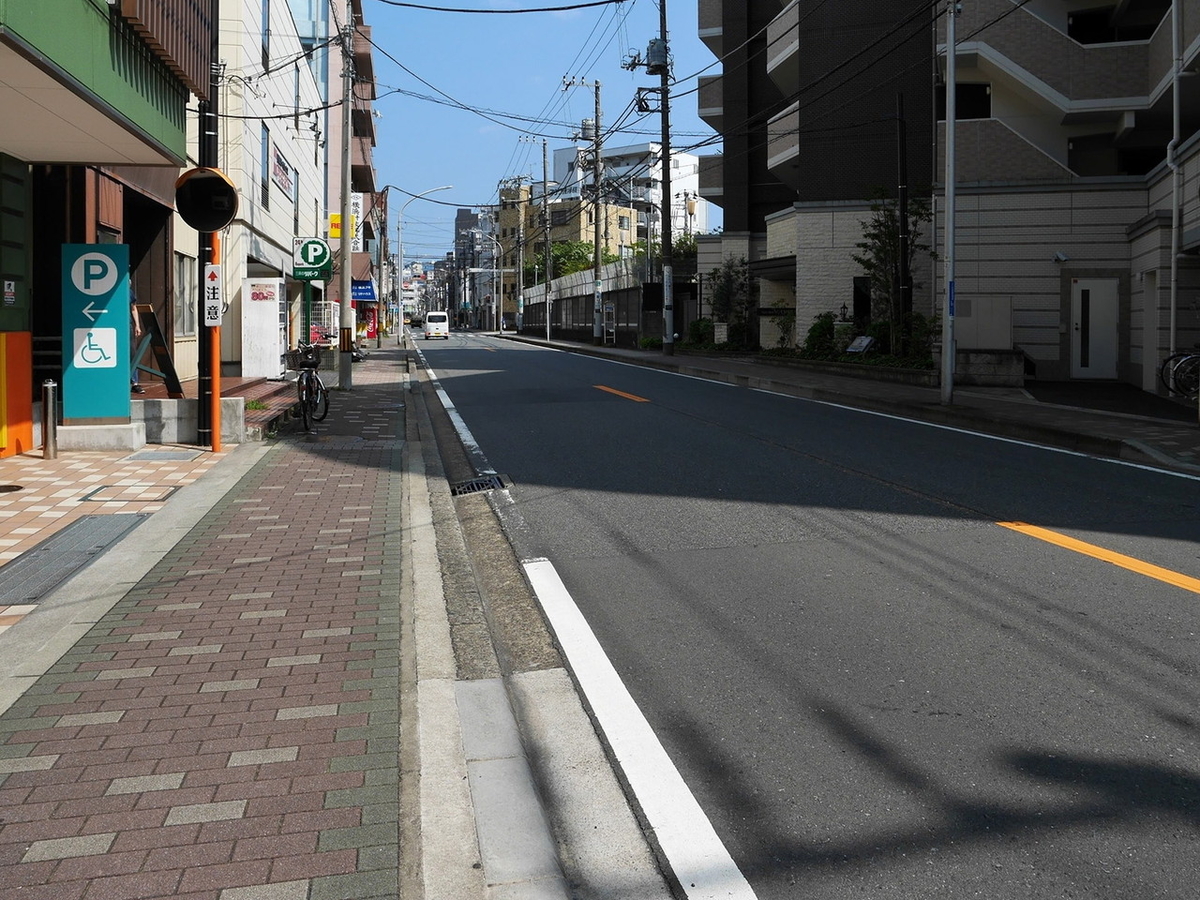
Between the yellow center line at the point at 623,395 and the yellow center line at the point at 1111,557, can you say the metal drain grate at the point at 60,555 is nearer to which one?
the yellow center line at the point at 1111,557

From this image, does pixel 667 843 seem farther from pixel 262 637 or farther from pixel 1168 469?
pixel 1168 469

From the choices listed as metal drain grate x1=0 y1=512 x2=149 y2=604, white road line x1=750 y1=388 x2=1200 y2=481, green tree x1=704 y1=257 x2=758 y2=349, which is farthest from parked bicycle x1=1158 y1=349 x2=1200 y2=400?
green tree x1=704 y1=257 x2=758 y2=349

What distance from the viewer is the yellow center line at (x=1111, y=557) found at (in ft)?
21.3

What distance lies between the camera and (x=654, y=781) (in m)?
4.03

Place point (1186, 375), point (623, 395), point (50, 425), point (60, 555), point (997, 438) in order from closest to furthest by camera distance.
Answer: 1. point (60, 555)
2. point (50, 425)
3. point (997, 438)
4. point (1186, 375)
5. point (623, 395)

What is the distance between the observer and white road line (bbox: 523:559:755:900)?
337 centimetres

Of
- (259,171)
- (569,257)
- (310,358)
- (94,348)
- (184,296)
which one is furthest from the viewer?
(569,257)

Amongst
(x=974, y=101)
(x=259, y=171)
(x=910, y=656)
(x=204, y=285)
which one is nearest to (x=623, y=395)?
(x=204, y=285)

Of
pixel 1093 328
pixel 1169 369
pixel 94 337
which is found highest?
pixel 1093 328

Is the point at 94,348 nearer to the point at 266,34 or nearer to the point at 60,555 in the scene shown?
the point at 60,555

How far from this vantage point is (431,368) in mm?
33875

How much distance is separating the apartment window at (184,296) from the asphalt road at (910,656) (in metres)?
12.2

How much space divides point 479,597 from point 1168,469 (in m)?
8.23

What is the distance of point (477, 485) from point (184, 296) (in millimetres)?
13468
